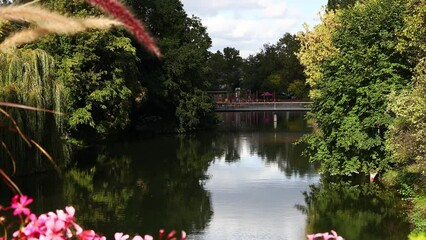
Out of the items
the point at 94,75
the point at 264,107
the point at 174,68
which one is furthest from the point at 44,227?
the point at 264,107

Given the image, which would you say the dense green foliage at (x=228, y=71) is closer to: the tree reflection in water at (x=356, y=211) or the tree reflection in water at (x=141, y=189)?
the tree reflection in water at (x=141, y=189)

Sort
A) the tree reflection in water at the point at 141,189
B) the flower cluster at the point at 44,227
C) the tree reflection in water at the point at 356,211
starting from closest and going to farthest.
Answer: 1. the flower cluster at the point at 44,227
2. the tree reflection in water at the point at 356,211
3. the tree reflection in water at the point at 141,189

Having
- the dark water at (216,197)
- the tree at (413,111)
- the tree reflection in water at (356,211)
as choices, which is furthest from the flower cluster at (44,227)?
the tree at (413,111)

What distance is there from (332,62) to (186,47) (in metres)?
20.6

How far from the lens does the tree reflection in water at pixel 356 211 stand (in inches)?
493

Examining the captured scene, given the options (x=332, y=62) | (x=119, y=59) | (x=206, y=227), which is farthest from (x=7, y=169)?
(x=119, y=59)

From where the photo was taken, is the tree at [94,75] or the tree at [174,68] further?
the tree at [174,68]

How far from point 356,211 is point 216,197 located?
13.8 feet

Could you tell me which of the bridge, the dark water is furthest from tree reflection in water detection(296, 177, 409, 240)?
the bridge

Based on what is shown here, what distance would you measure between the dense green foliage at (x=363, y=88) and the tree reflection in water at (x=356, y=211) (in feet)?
2.45

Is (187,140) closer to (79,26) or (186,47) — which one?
(186,47)

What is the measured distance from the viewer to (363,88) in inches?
635

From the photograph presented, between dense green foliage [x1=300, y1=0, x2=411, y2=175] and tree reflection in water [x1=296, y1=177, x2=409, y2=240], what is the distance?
746 mm

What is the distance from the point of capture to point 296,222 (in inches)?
520
